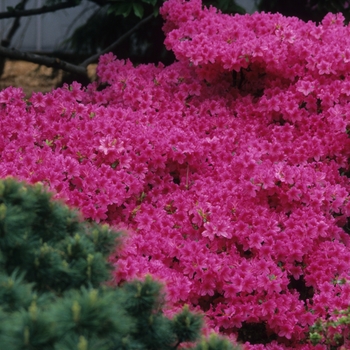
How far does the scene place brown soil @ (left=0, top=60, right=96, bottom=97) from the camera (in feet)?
17.3

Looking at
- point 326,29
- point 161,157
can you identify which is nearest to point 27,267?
point 161,157

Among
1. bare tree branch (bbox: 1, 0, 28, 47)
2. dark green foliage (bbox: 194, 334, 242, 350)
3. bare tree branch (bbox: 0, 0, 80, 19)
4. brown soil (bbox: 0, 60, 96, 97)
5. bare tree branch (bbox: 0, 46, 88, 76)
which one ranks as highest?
bare tree branch (bbox: 0, 0, 80, 19)

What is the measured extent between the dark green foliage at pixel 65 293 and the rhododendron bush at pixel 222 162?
0.78 metres

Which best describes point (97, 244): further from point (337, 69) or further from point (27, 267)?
point (337, 69)

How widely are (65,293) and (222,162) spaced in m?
1.87

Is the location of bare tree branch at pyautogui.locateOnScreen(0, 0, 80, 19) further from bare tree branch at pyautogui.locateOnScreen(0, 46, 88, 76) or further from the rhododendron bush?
the rhododendron bush

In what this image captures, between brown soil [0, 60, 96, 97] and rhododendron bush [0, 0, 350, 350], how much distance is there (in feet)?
4.27

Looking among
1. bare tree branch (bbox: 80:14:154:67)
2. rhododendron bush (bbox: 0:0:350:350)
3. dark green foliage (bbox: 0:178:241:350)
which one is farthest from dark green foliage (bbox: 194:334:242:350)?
bare tree branch (bbox: 80:14:154:67)

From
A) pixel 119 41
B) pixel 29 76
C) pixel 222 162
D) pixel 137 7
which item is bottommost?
pixel 222 162

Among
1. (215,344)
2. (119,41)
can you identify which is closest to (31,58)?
(119,41)

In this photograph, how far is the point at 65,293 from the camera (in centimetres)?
158

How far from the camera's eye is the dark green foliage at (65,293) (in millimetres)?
1380

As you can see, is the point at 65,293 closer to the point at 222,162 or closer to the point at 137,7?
the point at 222,162

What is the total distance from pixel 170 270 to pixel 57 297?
1.27 metres
